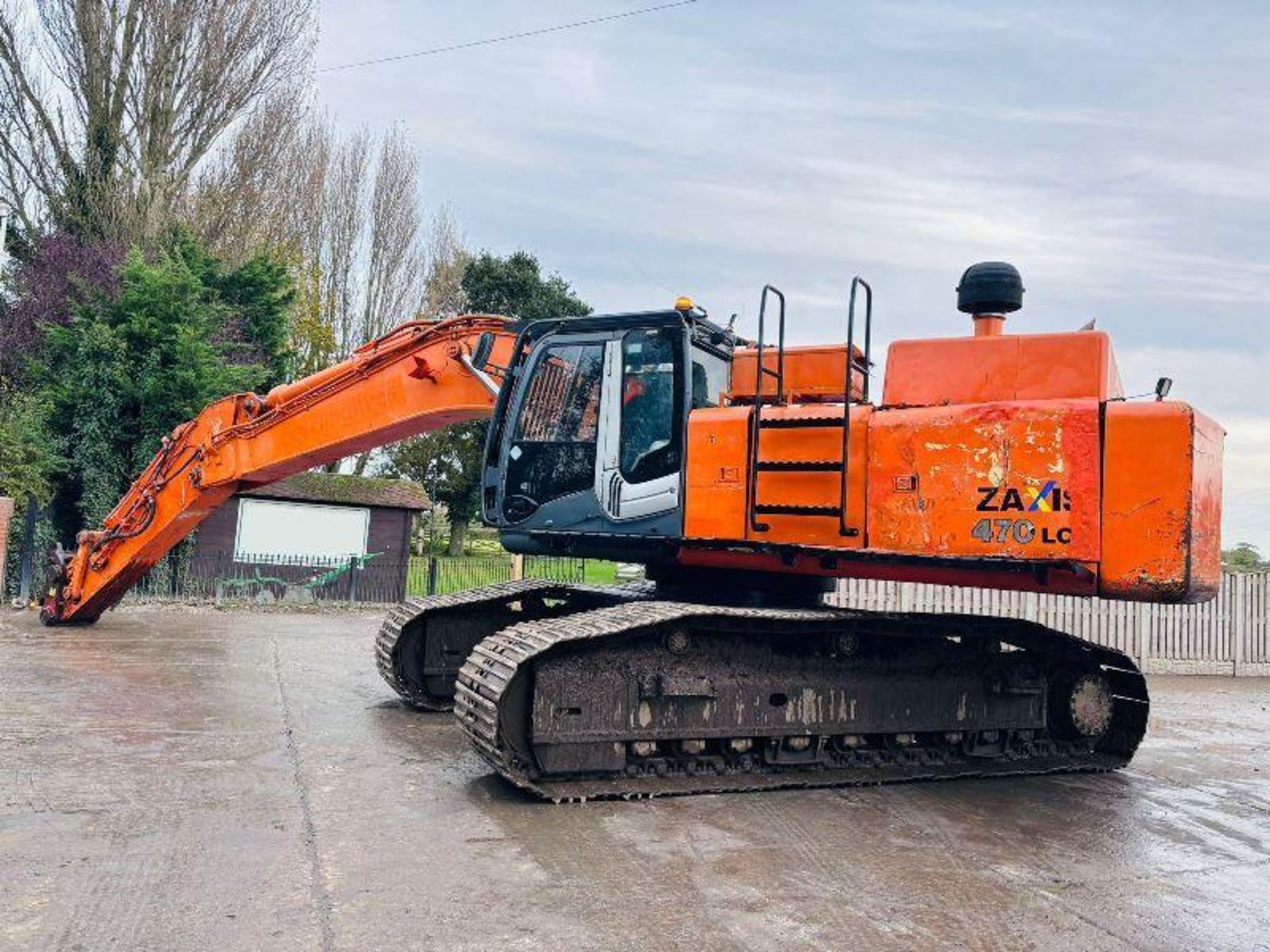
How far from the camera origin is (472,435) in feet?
101

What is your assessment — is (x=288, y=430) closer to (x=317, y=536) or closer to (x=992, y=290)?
(x=992, y=290)

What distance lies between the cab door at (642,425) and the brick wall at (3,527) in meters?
12.7

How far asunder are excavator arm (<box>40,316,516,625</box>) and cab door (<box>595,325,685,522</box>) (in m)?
1.37

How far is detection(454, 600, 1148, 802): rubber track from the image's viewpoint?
5609 millimetres

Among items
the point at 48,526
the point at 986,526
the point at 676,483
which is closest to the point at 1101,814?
the point at 986,526

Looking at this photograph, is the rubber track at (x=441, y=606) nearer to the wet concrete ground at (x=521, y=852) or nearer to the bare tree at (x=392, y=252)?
the wet concrete ground at (x=521, y=852)

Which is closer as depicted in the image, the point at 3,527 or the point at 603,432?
the point at 603,432

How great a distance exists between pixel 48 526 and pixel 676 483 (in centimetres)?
1413

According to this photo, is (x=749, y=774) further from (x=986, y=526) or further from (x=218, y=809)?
(x=218, y=809)

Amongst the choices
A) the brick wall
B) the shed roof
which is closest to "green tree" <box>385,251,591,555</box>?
the shed roof

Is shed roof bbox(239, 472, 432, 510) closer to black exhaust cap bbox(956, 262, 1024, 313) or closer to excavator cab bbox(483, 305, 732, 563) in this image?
excavator cab bbox(483, 305, 732, 563)

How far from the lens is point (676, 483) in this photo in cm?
648

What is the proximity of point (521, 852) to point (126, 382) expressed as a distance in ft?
52.3

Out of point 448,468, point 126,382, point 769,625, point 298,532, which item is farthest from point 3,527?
point 448,468
